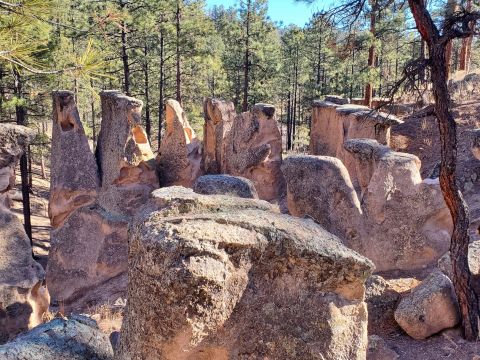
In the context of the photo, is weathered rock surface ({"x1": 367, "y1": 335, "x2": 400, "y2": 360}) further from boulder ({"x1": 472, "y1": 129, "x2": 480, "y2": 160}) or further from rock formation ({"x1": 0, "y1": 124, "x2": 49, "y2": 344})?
rock formation ({"x1": 0, "y1": 124, "x2": 49, "y2": 344})

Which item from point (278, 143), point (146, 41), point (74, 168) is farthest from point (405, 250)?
point (146, 41)

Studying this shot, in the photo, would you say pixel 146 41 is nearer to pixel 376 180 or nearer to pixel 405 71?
pixel 376 180

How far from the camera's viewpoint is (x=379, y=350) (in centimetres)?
546

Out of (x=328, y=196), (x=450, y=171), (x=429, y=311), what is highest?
(x=450, y=171)

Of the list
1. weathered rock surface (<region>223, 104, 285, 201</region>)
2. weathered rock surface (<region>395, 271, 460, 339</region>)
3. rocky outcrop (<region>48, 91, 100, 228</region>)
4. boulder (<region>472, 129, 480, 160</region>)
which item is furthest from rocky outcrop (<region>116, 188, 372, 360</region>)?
weathered rock surface (<region>223, 104, 285, 201</region>)

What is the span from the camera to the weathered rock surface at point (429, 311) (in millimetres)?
5922

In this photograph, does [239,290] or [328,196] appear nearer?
[239,290]

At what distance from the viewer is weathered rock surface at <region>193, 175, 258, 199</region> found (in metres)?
6.71

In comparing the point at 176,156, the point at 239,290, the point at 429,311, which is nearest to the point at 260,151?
the point at 176,156

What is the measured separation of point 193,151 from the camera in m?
13.4

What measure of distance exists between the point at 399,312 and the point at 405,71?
2.86 m

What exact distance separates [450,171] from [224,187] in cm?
282

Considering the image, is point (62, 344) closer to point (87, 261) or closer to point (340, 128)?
point (87, 261)

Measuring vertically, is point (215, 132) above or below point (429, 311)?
above
